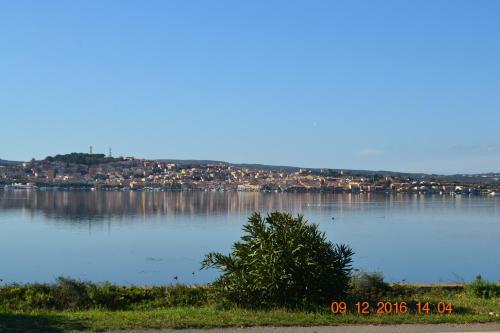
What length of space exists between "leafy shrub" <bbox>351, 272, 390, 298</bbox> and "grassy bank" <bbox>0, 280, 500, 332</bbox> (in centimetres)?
4

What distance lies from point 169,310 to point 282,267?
1882 millimetres

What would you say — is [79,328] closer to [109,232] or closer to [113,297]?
[113,297]

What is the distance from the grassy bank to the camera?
28.8ft

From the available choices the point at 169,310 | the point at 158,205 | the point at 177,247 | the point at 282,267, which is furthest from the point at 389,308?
the point at 158,205

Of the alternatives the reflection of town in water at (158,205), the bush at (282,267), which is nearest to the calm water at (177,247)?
the reflection of town in water at (158,205)

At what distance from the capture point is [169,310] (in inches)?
408

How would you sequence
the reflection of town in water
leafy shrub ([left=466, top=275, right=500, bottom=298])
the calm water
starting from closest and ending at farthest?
leafy shrub ([left=466, top=275, right=500, bottom=298]) → the calm water → the reflection of town in water

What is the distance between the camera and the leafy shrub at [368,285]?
42.4 feet

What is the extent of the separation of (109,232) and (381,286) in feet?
134

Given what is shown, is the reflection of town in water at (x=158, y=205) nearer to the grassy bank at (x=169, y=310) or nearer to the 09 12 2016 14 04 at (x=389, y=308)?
the grassy bank at (x=169, y=310)

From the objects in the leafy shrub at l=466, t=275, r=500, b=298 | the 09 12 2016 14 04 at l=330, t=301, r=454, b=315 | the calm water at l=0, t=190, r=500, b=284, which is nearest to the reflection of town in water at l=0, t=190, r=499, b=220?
the calm water at l=0, t=190, r=500, b=284

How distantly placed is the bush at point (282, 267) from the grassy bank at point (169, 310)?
345mm

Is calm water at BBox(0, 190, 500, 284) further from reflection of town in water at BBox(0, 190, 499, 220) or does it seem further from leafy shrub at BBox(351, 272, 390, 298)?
leafy shrub at BBox(351, 272, 390, 298)

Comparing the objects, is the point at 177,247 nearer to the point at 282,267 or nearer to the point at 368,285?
the point at 368,285
